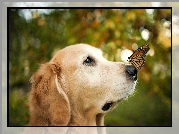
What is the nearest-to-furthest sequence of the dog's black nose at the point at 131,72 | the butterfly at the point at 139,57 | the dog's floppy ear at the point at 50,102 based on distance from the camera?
the dog's floppy ear at the point at 50,102
the dog's black nose at the point at 131,72
the butterfly at the point at 139,57

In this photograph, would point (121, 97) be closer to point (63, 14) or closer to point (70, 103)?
point (70, 103)

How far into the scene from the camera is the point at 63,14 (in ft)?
9.95

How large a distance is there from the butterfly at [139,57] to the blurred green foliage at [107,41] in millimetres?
41

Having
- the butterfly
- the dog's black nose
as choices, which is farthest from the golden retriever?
the butterfly

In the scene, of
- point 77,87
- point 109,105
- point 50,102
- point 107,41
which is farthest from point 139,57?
point 50,102

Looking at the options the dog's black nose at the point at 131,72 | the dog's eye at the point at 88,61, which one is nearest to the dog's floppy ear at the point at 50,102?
the dog's eye at the point at 88,61

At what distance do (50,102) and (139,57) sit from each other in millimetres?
803

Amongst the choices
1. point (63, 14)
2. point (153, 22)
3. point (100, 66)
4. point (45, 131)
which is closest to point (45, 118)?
point (45, 131)

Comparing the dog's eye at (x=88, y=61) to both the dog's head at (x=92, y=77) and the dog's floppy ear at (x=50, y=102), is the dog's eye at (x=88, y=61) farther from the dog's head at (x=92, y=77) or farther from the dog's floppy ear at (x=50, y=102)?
the dog's floppy ear at (x=50, y=102)

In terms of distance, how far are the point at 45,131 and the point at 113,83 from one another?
1.84 ft

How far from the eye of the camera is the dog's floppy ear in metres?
2.55

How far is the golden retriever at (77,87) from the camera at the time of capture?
2.57m

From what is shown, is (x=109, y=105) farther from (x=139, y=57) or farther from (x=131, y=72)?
(x=139, y=57)

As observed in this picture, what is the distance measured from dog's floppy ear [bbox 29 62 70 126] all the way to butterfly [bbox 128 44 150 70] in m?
0.60
